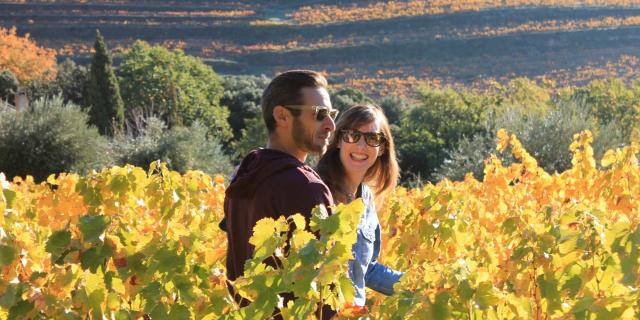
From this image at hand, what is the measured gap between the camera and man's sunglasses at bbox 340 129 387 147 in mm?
2938

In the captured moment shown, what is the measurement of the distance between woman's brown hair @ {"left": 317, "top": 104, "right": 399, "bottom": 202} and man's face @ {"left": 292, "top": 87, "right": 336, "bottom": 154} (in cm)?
52

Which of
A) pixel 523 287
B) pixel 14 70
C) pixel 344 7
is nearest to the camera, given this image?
pixel 523 287

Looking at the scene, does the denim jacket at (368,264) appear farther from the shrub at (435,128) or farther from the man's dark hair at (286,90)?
the shrub at (435,128)

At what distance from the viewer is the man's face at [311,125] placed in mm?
2332

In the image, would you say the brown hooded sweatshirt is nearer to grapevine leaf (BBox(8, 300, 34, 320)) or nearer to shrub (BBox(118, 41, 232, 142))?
grapevine leaf (BBox(8, 300, 34, 320))

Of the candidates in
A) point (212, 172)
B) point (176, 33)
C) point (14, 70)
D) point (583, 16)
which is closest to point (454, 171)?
point (212, 172)

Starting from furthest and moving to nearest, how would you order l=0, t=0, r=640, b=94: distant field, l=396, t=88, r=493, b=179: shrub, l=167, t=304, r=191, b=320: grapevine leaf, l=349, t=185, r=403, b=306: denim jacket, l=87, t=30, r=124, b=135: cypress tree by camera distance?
l=0, t=0, r=640, b=94: distant field < l=87, t=30, r=124, b=135: cypress tree < l=396, t=88, r=493, b=179: shrub < l=349, t=185, r=403, b=306: denim jacket < l=167, t=304, r=191, b=320: grapevine leaf

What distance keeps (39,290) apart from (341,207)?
87 centimetres

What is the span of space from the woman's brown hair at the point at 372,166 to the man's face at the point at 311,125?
522mm

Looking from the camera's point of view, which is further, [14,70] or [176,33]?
[176,33]

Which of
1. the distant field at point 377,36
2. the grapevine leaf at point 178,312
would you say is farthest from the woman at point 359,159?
the distant field at point 377,36

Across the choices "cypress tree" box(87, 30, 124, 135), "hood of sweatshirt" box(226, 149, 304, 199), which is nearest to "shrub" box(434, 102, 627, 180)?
"cypress tree" box(87, 30, 124, 135)

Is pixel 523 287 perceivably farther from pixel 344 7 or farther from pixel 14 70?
pixel 344 7

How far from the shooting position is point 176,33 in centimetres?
5906
